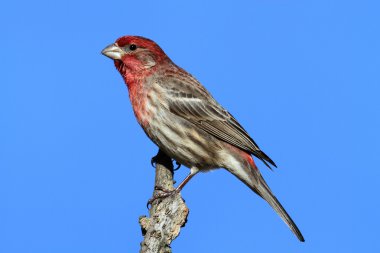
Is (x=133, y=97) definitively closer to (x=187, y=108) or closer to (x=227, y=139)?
(x=187, y=108)

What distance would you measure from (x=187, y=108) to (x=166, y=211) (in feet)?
7.83

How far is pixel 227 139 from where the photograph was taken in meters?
8.32

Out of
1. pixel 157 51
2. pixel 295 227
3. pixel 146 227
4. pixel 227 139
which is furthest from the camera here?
pixel 157 51

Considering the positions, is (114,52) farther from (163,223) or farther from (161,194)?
(163,223)

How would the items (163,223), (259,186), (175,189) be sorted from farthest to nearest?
(259,186)
(175,189)
(163,223)

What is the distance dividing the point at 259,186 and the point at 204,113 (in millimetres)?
1216

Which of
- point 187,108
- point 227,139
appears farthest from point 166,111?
point 227,139

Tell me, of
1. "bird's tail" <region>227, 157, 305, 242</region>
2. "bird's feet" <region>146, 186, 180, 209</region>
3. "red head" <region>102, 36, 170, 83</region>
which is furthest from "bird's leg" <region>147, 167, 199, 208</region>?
"red head" <region>102, 36, 170, 83</region>

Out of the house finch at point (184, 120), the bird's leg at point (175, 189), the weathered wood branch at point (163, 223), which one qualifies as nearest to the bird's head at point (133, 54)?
the house finch at point (184, 120)

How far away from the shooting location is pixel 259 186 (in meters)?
8.14

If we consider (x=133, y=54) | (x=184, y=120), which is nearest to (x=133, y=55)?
(x=133, y=54)

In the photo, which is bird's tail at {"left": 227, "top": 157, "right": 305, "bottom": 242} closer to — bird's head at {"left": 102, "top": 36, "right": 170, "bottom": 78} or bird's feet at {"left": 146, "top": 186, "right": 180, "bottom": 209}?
bird's feet at {"left": 146, "top": 186, "right": 180, "bottom": 209}

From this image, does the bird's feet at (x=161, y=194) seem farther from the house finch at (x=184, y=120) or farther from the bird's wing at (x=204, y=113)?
the bird's wing at (x=204, y=113)

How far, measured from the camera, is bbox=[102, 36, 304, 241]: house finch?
816 centimetres
